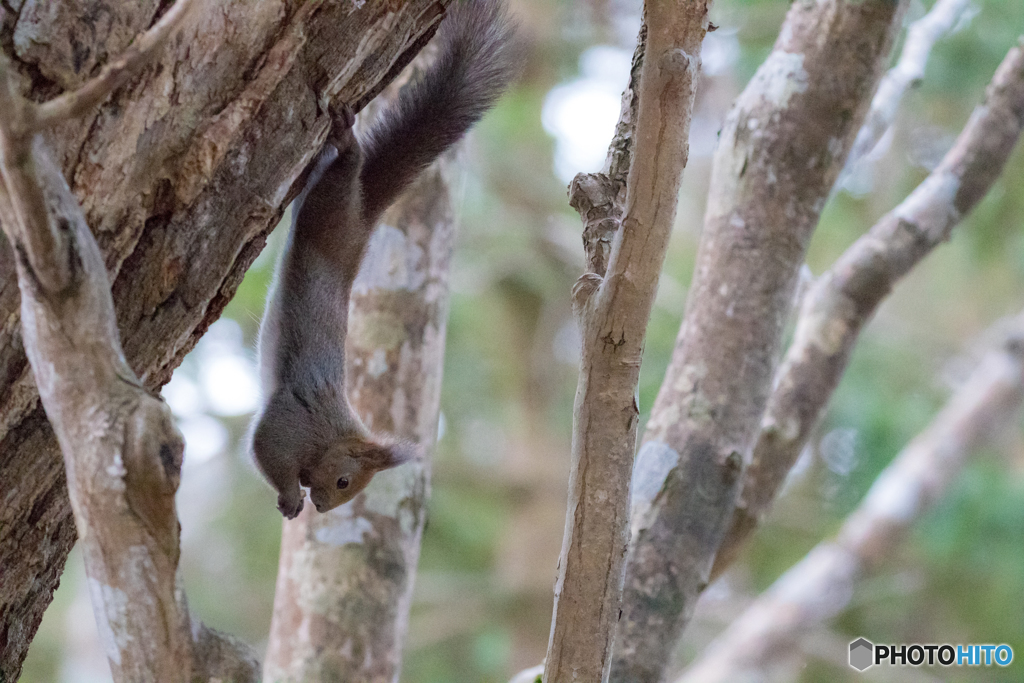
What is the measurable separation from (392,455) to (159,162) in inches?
42.8

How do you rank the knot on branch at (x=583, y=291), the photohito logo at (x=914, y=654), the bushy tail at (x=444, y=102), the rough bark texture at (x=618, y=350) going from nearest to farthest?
the rough bark texture at (x=618, y=350), the knot on branch at (x=583, y=291), the bushy tail at (x=444, y=102), the photohito logo at (x=914, y=654)

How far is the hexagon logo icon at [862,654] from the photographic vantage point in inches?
113

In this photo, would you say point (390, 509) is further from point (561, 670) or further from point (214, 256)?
point (561, 670)

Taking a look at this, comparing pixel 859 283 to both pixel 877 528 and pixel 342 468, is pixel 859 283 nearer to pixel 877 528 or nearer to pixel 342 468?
pixel 342 468

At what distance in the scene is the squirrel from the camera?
2104mm

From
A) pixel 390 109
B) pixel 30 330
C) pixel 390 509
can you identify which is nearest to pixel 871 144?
pixel 390 109

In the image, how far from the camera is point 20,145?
2.90 ft

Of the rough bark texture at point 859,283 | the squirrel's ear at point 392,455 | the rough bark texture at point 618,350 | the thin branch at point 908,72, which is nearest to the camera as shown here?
the rough bark texture at point 618,350

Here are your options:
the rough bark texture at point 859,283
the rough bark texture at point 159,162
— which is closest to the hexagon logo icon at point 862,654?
the rough bark texture at point 859,283

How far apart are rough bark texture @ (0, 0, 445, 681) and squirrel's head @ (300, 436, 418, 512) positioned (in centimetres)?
88

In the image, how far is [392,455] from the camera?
226cm

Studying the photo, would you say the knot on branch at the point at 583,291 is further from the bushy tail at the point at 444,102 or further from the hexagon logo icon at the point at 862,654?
the hexagon logo icon at the point at 862,654

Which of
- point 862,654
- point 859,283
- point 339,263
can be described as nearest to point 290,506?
point 339,263

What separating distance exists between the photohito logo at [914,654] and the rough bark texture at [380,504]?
57.0 inches
